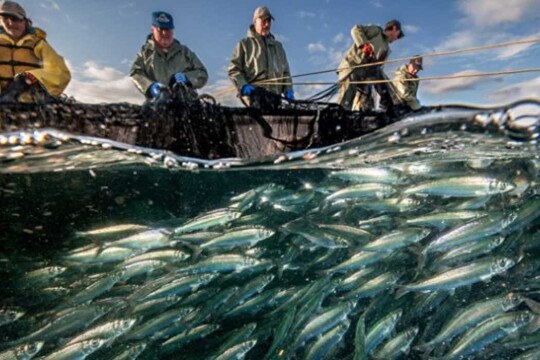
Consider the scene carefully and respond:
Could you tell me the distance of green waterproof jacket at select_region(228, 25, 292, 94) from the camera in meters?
9.85

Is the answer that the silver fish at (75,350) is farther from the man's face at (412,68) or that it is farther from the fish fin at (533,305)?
the man's face at (412,68)

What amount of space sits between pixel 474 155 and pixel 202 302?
20.6 feet

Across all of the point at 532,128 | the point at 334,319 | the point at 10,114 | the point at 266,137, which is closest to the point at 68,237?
the point at 10,114

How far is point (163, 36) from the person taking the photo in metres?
9.29

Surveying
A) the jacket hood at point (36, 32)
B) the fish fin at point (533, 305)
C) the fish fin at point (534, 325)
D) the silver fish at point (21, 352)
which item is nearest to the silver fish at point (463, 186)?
the fish fin at point (533, 305)

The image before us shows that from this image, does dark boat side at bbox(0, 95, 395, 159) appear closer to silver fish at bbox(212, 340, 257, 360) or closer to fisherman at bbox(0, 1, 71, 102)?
fisherman at bbox(0, 1, 71, 102)

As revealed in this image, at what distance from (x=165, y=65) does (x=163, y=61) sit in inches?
4.2

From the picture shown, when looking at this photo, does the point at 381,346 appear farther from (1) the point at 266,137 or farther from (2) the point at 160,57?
(2) the point at 160,57

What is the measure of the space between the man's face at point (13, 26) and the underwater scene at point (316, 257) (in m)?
2.52

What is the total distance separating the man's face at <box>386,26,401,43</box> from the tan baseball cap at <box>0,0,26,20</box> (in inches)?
338

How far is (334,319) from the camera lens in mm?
5559

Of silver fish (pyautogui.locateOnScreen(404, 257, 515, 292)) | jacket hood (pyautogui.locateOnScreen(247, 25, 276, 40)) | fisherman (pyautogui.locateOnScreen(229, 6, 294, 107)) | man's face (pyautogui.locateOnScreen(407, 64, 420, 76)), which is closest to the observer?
silver fish (pyautogui.locateOnScreen(404, 257, 515, 292))

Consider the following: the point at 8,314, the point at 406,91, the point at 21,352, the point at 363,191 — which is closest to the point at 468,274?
the point at 363,191

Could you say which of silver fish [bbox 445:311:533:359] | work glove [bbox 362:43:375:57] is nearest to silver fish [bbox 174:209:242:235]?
silver fish [bbox 445:311:533:359]
